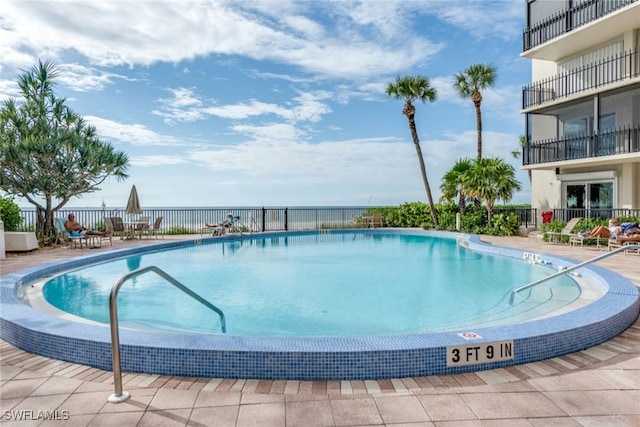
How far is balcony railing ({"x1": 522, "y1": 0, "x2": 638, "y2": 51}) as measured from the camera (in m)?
12.9

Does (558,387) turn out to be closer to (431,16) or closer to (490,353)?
(490,353)

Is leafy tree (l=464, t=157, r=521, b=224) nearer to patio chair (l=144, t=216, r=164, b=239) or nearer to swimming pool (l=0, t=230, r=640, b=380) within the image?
patio chair (l=144, t=216, r=164, b=239)

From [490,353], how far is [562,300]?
3.32 meters

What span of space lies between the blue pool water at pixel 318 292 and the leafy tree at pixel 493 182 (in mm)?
4727

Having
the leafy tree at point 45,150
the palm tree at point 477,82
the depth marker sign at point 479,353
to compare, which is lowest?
the depth marker sign at point 479,353

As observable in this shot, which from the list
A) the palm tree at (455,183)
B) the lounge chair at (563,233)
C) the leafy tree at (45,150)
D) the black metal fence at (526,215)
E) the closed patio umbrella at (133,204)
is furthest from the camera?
the palm tree at (455,183)

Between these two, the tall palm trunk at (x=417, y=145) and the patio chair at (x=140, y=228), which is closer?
the patio chair at (x=140, y=228)

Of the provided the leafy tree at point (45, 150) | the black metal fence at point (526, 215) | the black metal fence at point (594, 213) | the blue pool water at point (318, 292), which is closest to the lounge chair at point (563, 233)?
the black metal fence at point (594, 213)

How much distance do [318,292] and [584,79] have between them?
13.7 m

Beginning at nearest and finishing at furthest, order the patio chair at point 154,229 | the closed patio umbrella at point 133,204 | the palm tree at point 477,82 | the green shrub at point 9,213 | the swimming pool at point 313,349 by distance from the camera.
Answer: the swimming pool at point 313,349 → the green shrub at point 9,213 → the patio chair at point 154,229 → the closed patio umbrella at point 133,204 → the palm tree at point 477,82

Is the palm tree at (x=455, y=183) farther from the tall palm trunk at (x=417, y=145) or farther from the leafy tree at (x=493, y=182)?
the leafy tree at (x=493, y=182)

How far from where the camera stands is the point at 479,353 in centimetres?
316

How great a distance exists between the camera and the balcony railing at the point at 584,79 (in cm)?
1271

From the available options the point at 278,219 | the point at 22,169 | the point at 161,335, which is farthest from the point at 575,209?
the point at 22,169
